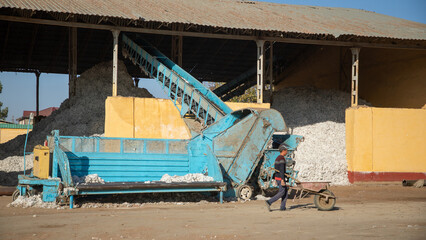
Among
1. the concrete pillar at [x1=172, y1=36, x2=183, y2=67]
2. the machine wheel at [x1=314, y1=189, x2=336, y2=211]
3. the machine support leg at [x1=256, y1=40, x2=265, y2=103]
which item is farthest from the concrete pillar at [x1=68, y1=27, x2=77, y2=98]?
the machine wheel at [x1=314, y1=189, x2=336, y2=211]

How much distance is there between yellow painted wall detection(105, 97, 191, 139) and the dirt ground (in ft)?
18.8

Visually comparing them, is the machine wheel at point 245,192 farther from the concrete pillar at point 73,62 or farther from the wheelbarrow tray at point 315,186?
the concrete pillar at point 73,62

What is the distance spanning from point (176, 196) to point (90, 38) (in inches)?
601

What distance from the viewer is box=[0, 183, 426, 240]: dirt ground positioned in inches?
336

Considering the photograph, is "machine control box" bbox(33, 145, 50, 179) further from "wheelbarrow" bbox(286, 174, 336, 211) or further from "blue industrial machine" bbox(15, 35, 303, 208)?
"wheelbarrow" bbox(286, 174, 336, 211)

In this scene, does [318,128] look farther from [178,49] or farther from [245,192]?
[245,192]

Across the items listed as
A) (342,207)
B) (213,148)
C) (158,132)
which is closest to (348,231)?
(342,207)

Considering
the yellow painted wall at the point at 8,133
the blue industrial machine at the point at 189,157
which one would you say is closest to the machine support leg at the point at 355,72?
the blue industrial machine at the point at 189,157

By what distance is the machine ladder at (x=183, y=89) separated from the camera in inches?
727

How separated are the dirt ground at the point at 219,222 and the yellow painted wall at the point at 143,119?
18.8 feet

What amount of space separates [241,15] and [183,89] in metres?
4.92

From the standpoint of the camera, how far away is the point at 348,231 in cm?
891

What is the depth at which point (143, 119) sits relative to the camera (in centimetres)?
1922

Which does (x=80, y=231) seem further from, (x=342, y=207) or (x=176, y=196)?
(x=342, y=207)
